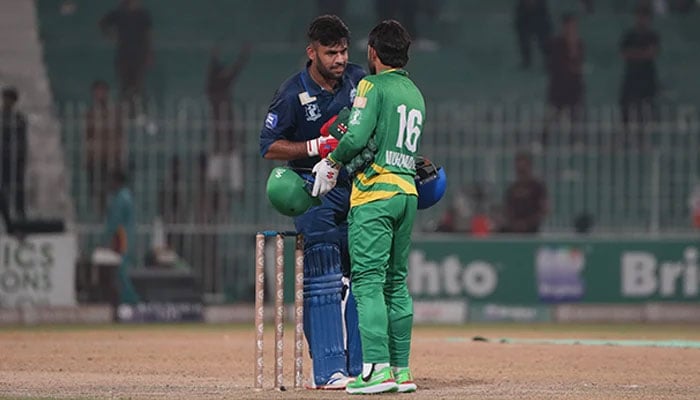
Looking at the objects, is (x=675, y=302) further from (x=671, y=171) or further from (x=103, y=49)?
(x=103, y=49)

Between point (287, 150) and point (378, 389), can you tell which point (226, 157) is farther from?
point (378, 389)

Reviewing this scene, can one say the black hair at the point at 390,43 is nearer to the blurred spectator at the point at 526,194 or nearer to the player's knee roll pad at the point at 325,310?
the player's knee roll pad at the point at 325,310

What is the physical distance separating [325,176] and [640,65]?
1964 cm

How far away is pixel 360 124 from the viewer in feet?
30.2

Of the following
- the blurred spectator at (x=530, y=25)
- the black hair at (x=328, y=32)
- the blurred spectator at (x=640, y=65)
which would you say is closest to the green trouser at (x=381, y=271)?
the black hair at (x=328, y=32)

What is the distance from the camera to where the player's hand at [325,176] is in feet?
30.6

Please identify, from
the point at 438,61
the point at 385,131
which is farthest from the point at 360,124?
the point at 438,61

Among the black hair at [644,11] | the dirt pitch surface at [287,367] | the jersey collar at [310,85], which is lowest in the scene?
the dirt pitch surface at [287,367]

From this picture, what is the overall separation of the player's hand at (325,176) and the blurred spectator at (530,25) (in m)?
19.5

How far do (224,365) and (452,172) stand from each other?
1154 centimetres

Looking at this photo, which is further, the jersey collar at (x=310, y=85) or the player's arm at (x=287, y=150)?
the jersey collar at (x=310, y=85)

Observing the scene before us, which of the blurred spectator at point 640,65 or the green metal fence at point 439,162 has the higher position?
the blurred spectator at point 640,65

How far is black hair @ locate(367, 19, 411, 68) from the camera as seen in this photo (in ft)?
30.7

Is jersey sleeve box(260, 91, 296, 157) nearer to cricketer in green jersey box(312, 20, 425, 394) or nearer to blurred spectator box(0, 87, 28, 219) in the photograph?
cricketer in green jersey box(312, 20, 425, 394)
